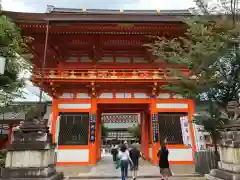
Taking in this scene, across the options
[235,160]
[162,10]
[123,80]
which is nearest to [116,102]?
[123,80]

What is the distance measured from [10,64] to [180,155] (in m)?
11.0

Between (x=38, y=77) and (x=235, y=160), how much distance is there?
11.3 metres

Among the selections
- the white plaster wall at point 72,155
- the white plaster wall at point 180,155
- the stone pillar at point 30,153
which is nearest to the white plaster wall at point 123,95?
the white plaster wall at point 72,155

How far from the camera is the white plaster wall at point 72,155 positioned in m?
14.2

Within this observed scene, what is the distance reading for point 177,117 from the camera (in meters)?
15.0

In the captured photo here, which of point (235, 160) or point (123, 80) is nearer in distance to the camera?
point (235, 160)

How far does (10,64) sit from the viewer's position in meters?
9.60

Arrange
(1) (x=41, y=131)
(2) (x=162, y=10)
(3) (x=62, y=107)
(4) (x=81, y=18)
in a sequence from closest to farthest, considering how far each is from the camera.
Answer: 1. (1) (x=41, y=131)
2. (4) (x=81, y=18)
3. (3) (x=62, y=107)
4. (2) (x=162, y=10)

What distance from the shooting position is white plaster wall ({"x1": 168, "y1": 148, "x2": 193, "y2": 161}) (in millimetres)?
14414

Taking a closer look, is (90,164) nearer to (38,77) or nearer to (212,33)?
(38,77)

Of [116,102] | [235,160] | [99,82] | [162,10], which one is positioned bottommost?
[235,160]

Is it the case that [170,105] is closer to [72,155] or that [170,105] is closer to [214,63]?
[214,63]

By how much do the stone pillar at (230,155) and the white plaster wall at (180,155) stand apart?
6.67m

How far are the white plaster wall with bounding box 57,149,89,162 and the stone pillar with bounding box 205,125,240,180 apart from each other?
8521mm
